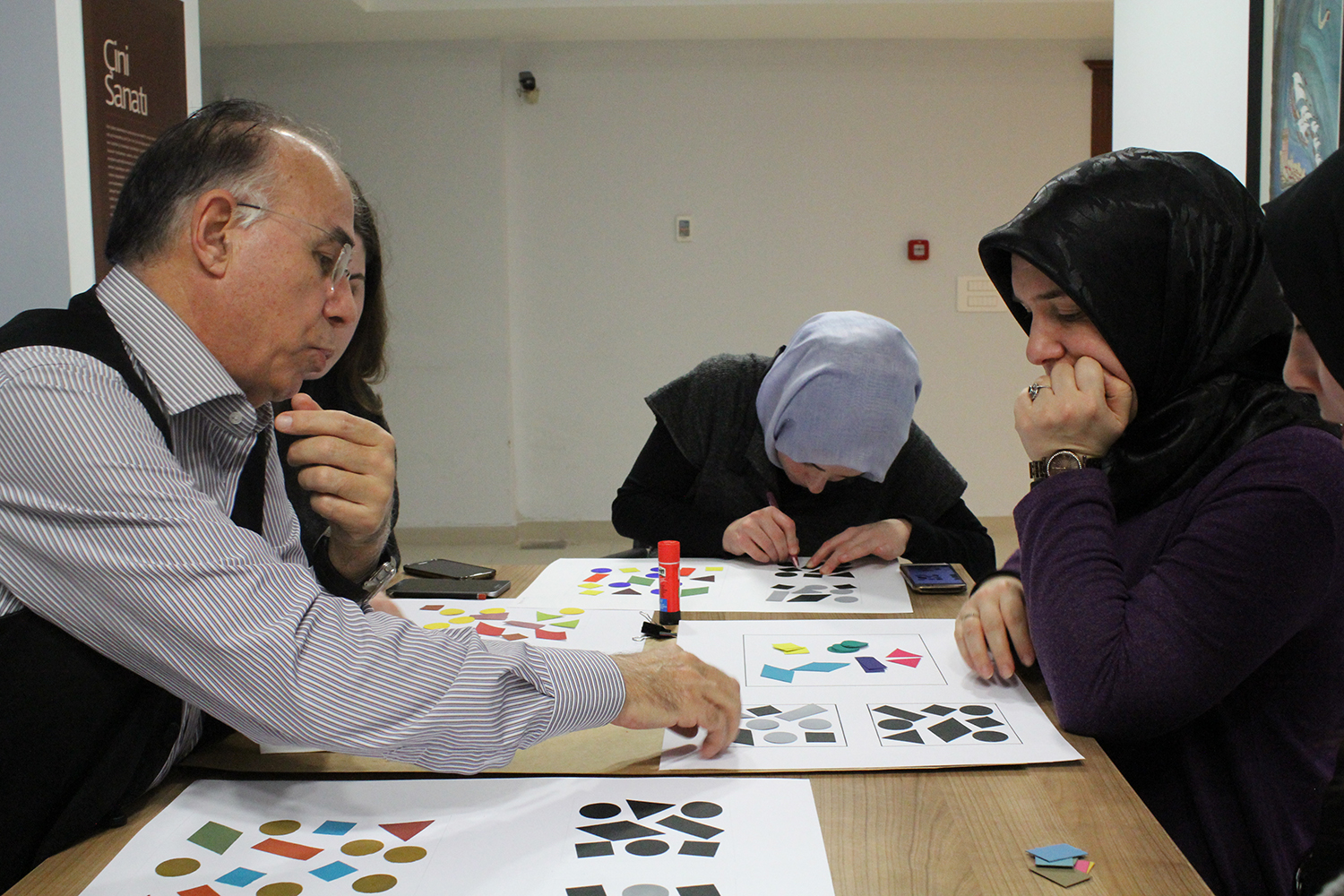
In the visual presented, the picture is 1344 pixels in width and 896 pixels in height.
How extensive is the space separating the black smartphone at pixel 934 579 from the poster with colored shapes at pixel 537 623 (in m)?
0.57

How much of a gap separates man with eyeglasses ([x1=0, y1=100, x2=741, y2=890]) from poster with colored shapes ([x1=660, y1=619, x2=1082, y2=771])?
0.10 metres

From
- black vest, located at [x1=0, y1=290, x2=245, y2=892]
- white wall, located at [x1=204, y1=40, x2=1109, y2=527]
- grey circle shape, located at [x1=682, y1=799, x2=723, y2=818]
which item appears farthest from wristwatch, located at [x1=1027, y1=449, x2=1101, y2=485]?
white wall, located at [x1=204, y1=40, x2=1109, y2=527]

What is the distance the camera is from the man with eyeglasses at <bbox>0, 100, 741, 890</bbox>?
0.94 meters

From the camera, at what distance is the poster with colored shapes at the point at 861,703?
1150mm

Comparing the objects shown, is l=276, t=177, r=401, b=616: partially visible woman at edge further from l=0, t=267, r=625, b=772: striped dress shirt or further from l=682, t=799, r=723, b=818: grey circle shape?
l=682, t=799, r=723, b=818: grey circle shape

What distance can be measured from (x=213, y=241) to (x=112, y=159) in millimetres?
2112

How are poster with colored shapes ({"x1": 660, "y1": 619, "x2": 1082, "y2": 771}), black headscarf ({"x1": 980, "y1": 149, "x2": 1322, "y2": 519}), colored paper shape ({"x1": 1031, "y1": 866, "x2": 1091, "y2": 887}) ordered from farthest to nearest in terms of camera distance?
1. black headscarf ({"x1": 980, "y1": 149, "x2": 1322, "y2": 519})
2. poster with colored shapes ({"x1": 660, "y1": 619, "x2": 1082, "y2": 771})
3. colored paper shape ({"x1": 1031, "y1": 866, "x2": 1091, "y2": 887})

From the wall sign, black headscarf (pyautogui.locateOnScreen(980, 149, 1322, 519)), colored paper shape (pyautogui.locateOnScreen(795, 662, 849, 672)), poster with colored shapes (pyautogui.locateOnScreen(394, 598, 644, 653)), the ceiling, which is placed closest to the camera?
black headscarf (pyautogui.locateOnScreen(980, 149, 1322, 519))

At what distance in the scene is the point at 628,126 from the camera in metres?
5.66

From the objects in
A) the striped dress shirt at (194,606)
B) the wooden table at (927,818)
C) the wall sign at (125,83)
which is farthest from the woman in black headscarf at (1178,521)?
the wall sign at (125,83)

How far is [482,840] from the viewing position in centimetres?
97

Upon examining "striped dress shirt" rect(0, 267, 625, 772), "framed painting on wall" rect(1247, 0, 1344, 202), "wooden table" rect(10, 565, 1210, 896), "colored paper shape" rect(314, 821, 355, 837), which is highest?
"framed painting on wall" rect(1247, 0, 1344, 202)

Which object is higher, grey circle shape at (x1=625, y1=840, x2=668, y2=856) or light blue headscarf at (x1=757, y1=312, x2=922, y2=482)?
light blue headscarf at (x1=757, y1=312, x2=922, y2=482)

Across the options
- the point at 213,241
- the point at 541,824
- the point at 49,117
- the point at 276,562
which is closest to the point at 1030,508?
the point at 541,824
